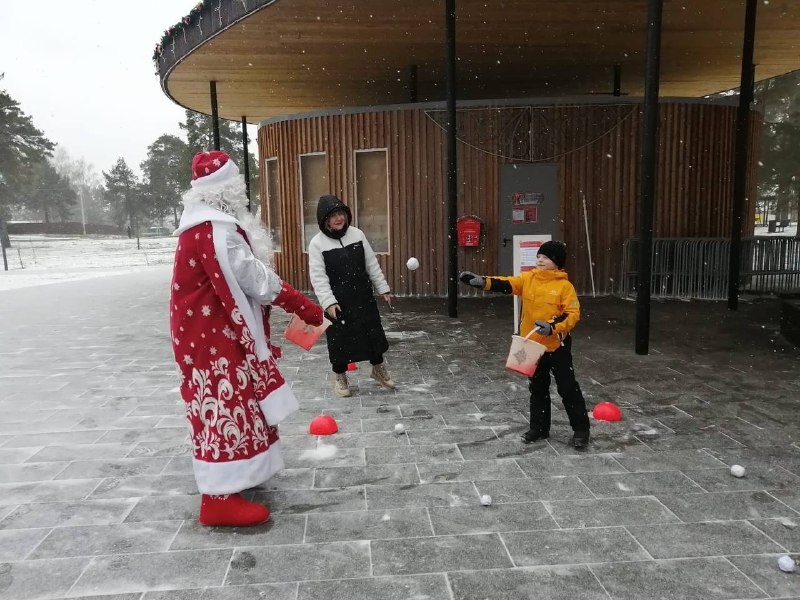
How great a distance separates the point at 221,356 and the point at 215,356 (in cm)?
3

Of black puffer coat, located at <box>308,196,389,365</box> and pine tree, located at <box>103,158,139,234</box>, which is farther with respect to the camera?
pine tree, located at <box>103,158,139,234</box>

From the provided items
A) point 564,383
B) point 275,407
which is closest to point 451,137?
point 564,383

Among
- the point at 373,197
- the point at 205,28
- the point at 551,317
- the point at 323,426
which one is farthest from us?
the point at 373,197

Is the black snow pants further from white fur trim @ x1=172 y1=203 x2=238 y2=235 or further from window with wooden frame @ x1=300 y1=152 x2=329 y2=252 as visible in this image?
window with wooden frame @ x1=300 y1=152 x2=329 y2=252

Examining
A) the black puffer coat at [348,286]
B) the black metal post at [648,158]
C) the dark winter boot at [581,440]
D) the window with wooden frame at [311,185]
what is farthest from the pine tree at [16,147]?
the dark winter boot at [581,440]

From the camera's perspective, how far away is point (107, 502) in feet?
12.0

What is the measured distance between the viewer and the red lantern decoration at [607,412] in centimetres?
490

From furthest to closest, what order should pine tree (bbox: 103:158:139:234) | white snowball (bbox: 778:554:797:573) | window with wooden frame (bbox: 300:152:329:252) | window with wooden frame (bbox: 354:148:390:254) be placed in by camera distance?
pine tree (bbox: 103:158:139:234) → window with wooden frame (bbox: 300:152:329:252) → window with wooden frame (bbox: 354:148:390:254) → white snowball (bbox: 778:554:797:573)

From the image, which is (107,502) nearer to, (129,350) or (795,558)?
(795,558)

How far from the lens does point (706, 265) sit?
436 inches

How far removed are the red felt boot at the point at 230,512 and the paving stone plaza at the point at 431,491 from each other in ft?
0.21

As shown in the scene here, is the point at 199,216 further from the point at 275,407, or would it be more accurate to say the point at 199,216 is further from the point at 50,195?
the point at 50,195

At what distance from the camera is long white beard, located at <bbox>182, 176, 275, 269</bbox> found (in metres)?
3.41

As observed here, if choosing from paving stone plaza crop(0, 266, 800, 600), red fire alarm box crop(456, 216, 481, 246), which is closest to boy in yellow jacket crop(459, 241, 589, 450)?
paving stone plaza crop(0, 266, 800, 600)
